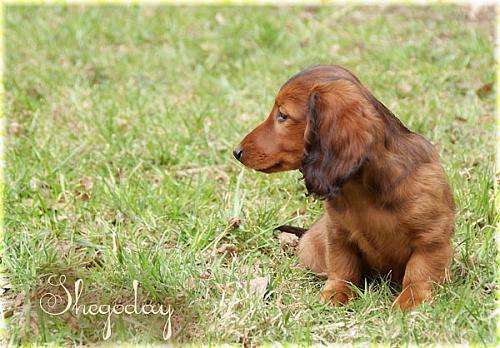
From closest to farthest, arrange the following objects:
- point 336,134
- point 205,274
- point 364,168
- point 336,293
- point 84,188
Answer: point 336,134, point 364,168, point 336,293, point 205,274, point 84,188

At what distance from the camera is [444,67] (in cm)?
752

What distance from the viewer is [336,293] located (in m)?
4.15

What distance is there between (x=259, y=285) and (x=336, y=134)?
3.03ft

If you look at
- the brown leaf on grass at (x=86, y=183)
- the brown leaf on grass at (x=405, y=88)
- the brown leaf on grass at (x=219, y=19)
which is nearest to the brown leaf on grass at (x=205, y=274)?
the brown leaf on grass at (x=86, y=183)

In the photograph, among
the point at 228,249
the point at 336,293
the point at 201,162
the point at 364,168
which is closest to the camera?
the point at 364,168

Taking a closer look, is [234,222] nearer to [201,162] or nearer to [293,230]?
[293,230]

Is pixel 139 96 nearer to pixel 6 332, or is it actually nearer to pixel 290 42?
pixel 290 42

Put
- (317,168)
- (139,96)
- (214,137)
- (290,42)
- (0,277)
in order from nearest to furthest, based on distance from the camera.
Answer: (317,168)
(0,277)
(214,137)
(139,96)
(290,42)

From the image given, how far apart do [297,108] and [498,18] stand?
Answer: 5.20m

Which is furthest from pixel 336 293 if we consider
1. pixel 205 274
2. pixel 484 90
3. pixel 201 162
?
pixel 484 90

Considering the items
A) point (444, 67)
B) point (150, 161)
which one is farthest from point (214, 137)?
point (444, 67)

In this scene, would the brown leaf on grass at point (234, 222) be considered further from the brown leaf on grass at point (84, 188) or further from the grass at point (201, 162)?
the brown leaf on grass at point (84, 188)

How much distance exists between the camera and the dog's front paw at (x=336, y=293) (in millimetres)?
4121

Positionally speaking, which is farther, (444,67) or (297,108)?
(444,67)
